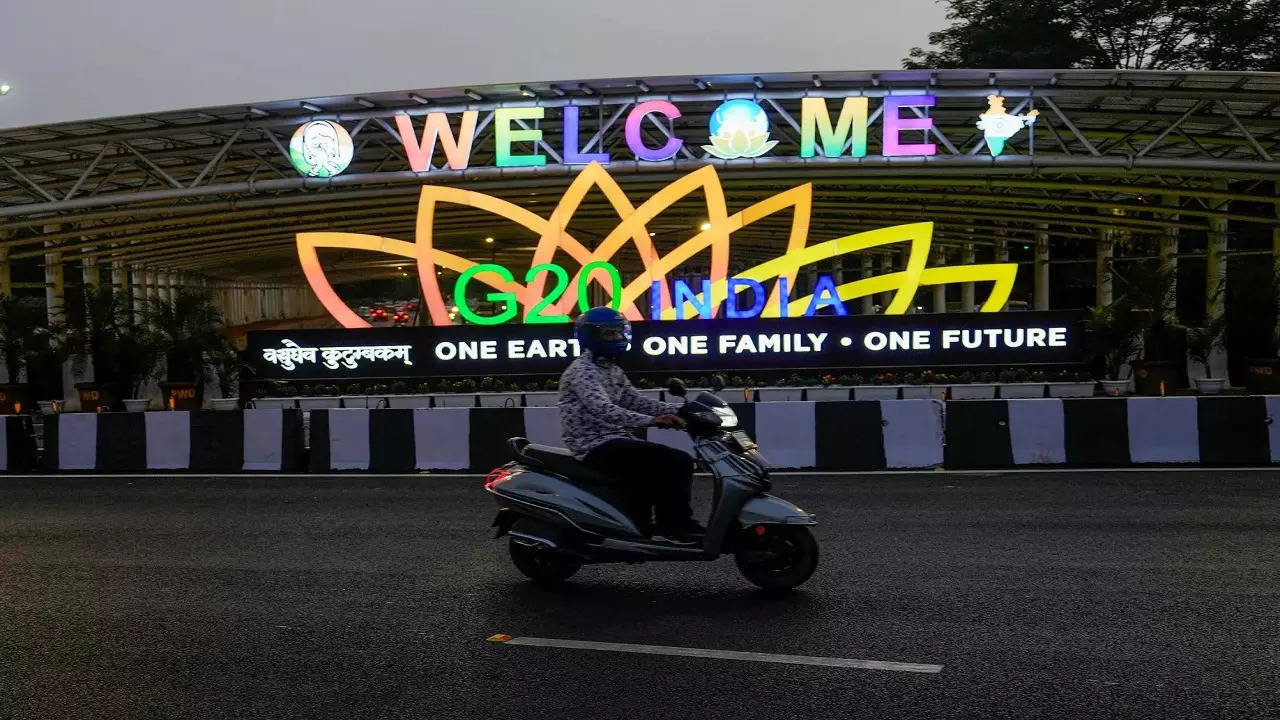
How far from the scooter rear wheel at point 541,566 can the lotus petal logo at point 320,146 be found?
64.9ft

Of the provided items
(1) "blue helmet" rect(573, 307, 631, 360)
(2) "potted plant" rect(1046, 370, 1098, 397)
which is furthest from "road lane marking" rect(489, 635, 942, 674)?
(2) "potted plant" rect(1046, 370, 1098, 397)

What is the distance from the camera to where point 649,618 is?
21.2 ft

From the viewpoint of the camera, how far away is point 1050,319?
66.6ft

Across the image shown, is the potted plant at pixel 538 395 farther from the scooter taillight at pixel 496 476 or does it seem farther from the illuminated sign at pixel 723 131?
the scooter taillight at pixel 496 476

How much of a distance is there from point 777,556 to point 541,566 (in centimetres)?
146

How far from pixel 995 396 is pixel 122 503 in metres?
13.6

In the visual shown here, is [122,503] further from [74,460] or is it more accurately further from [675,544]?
[675,544]

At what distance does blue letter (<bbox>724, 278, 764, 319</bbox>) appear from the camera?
22859 millimetres

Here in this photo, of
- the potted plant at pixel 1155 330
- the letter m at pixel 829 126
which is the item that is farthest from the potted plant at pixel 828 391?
the letter m at pixel 829 126

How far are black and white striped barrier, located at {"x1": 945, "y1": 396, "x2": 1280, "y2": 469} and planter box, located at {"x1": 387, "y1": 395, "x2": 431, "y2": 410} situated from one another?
32.0 ft

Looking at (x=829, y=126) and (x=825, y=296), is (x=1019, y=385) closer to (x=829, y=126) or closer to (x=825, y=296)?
(x=825, y=296)

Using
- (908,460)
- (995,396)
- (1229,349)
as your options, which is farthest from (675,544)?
(1229,349)

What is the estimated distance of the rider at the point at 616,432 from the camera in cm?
689

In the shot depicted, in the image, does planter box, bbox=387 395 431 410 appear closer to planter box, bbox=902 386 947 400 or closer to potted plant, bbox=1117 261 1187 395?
planter box, bbox=902 386 947 400
